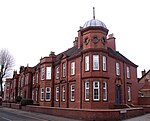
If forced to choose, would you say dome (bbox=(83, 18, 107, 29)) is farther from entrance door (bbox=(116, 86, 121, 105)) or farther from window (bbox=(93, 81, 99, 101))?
entrance door (bbox=(116, 86, 121, 105))

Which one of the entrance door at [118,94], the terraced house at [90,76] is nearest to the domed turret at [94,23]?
the terraced house at [90,76]

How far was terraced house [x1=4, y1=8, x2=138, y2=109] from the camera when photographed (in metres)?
26.8

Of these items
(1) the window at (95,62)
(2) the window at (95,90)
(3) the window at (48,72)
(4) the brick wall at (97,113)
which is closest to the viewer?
(4) the brick wall at (97,113)

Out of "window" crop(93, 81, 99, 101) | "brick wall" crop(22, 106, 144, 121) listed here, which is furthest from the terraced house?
"brick wall" crop(22, 106, 144, 121)

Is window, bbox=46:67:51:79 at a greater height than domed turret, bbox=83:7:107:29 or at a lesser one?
lesser

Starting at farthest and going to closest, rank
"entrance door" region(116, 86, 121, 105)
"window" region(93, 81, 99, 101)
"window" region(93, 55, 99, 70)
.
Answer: "entrance door" region(116, 86, 121, 105) → "window" region(93, 55, 99, 70) → "window" region(93, 81, 99, 101)

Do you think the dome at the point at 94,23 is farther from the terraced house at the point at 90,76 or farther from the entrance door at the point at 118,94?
the entrance door at the point at 118,94

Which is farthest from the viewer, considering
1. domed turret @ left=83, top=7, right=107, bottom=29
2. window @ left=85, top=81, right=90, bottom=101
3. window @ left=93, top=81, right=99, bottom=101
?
domed turret @ left=83, top=7, right=107, bottom=29

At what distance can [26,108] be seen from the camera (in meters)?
34.9

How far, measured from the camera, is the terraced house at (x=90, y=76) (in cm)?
2677

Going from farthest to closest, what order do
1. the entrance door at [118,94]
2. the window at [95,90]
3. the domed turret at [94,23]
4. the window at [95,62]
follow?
1. the entrance door at [118,94]
2. the domed turret at [94,23]
3. the window at [95,62]
4. the window at [95,90]

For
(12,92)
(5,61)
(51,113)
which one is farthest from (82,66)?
(12,92)

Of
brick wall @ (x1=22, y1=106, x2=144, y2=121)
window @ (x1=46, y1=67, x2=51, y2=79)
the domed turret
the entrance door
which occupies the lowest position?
brick wall @ (x1=22, y1=106, x2=144, y2=121)

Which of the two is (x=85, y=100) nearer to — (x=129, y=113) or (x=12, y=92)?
(x=129, y=113)
